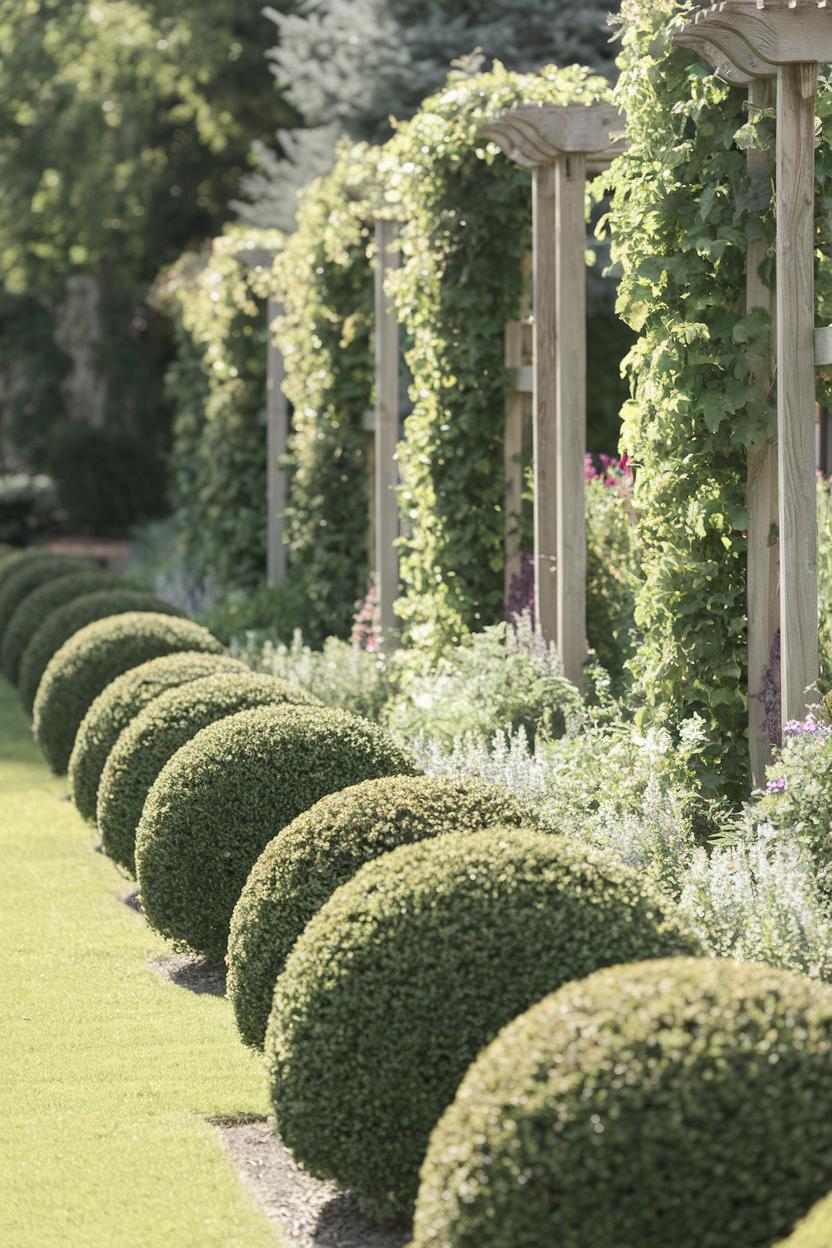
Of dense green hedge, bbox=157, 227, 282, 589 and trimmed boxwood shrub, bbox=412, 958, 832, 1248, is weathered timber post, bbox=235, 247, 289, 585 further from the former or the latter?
trimmed boxwood shrub, bbox=412, 958, 832, 1248

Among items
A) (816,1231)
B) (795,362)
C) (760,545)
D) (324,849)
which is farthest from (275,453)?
(816,1231)

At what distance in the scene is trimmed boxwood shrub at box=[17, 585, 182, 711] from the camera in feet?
34.8

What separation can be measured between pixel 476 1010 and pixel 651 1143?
76cm

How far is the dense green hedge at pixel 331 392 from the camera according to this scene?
1123 cm

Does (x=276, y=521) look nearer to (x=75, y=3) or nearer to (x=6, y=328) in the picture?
(x=75, y=3)

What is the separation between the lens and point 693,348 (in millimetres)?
5730

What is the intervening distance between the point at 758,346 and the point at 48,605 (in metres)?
7.72

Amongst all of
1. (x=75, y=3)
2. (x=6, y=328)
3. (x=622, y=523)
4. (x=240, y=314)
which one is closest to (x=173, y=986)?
(x=622, y=523)

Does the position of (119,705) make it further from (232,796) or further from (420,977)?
(420,977)

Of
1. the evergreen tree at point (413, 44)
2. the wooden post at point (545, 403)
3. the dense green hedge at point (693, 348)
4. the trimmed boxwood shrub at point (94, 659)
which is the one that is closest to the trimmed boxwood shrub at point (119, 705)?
the trimmed boxwood shrub at point (94, 659)

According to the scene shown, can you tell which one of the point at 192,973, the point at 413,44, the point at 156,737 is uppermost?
the point at 413,44

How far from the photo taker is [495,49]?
15508 mm

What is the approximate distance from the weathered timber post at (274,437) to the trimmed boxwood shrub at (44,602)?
123 cm

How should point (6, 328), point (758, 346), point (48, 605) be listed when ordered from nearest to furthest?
1. point (758, 346)
2. point (48, 605)
3. point (6, 328)
